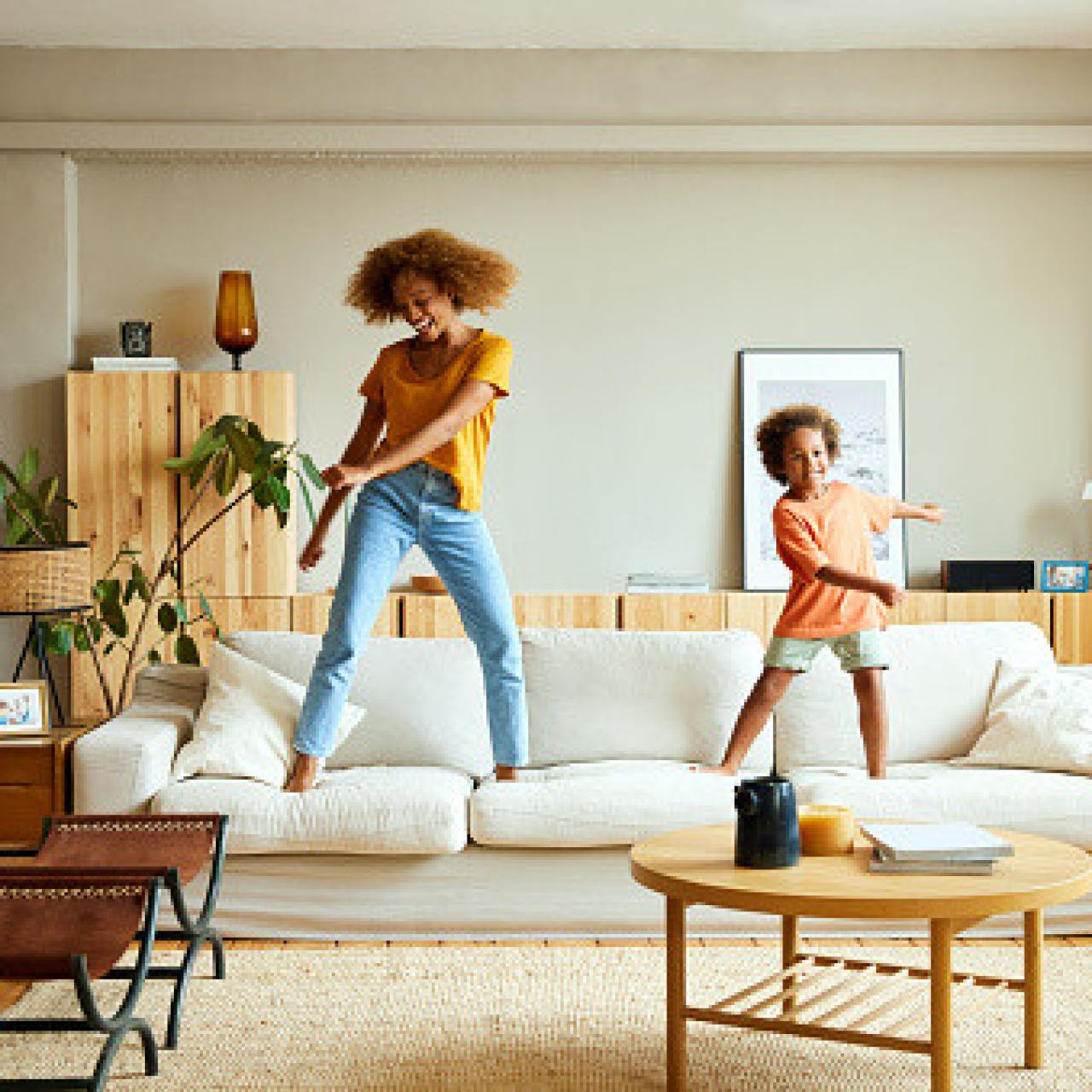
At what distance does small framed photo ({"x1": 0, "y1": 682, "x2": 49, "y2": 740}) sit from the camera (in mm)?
4348

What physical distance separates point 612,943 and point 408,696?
0.96m

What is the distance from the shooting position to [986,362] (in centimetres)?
605

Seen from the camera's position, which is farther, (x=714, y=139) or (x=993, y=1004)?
(x=714, y=139)

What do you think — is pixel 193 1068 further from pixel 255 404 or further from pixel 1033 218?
pixel 1033 218

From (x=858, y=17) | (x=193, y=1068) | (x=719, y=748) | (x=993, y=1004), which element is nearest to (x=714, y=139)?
(x=858, y=17)

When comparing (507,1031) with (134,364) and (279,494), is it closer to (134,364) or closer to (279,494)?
(279,494)

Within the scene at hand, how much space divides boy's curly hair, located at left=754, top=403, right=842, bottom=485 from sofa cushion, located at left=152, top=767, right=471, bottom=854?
136 cm

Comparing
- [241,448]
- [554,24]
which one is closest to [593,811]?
[241,448]

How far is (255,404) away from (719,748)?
211cm

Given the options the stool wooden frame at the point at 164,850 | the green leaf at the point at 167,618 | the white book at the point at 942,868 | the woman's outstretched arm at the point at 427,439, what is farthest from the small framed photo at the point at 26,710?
the white book at the point at 942,868

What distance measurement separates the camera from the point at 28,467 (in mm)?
5641

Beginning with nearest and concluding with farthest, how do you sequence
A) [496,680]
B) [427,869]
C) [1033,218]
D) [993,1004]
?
[993,1004]
[427,869]
[496,680]
[1033,218]

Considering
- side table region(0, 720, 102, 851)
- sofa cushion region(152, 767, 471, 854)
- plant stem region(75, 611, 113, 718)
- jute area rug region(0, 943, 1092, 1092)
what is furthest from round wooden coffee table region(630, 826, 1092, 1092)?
plant stem region(75, 611, 113, 718)

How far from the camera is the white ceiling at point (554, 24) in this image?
17.8 ft
